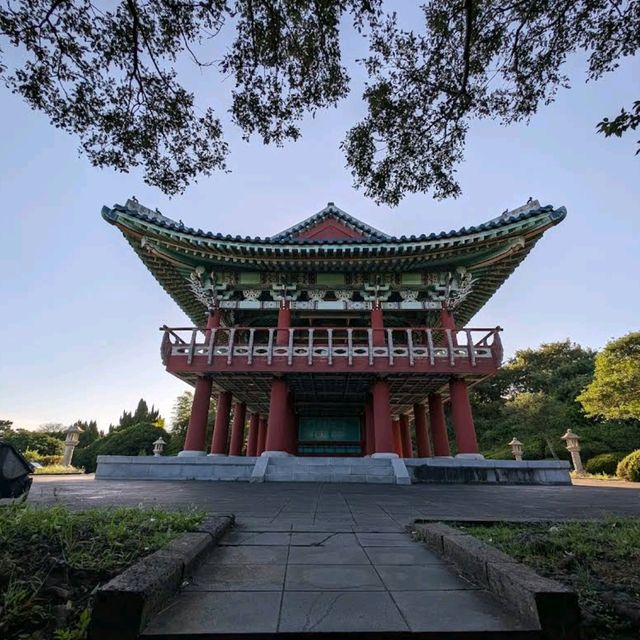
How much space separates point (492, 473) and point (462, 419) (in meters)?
2.04

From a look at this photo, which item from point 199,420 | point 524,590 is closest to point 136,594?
point 524,590

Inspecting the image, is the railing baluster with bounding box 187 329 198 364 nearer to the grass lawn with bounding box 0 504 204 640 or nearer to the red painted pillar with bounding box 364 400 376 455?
the red painted pillar with bounding box 364 400 376 455

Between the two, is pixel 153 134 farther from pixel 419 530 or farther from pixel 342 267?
pixel 342 267

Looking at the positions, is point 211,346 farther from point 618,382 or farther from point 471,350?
point 618,382

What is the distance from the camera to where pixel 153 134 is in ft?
20.9

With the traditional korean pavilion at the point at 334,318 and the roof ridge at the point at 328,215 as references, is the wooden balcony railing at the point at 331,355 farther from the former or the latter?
the roof ridge at the point at 328,215

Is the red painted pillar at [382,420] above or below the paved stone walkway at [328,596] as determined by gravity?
above

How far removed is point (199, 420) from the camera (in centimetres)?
1279

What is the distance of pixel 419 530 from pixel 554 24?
731 centimetres

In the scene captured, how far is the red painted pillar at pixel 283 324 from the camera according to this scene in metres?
13.3

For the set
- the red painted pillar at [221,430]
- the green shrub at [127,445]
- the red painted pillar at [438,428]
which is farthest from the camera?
the green shrub at [127,445]

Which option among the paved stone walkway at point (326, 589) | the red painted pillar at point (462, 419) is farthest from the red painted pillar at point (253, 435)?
the paved stone walkway at point (326, 589)

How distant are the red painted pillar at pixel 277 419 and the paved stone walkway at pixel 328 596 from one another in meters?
9.05

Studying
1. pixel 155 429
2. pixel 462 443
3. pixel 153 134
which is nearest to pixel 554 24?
pixel 153 134
